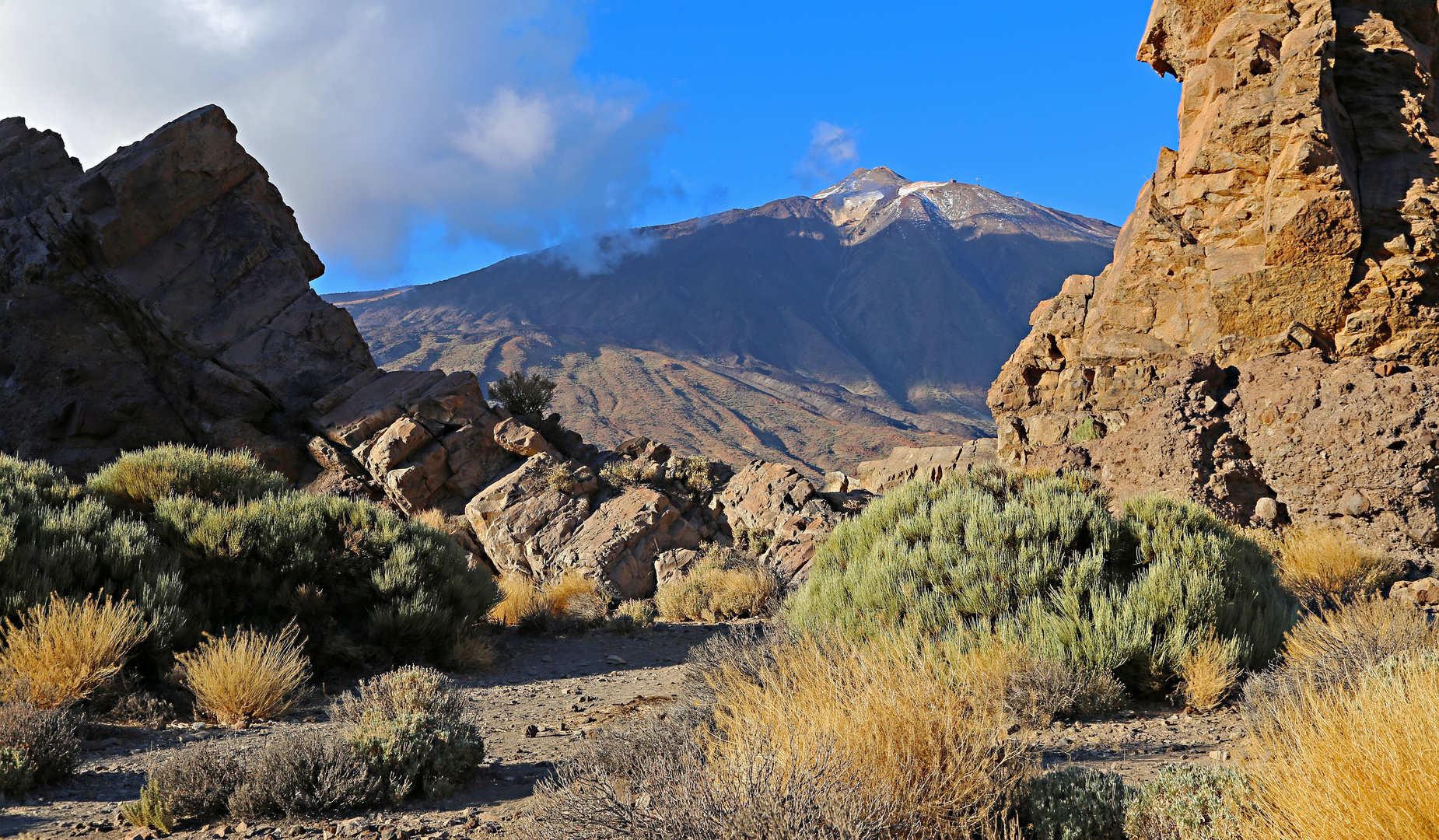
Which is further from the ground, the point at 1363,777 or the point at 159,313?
the point at 159,313

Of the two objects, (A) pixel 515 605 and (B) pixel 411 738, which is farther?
(A) pixel 515 605

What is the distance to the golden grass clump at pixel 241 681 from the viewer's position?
18.9 ft

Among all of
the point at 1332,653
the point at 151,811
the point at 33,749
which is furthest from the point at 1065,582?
the point at 33,749

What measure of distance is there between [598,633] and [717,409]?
67.3 metres

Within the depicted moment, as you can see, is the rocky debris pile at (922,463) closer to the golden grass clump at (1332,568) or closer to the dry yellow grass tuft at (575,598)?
the golden grass clump at (1332,568)

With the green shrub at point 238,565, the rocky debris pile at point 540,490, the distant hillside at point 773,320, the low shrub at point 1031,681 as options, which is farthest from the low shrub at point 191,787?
the distant hillside at point 773,320

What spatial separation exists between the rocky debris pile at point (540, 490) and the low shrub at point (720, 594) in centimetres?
84

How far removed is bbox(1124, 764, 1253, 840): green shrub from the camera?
8.71ft

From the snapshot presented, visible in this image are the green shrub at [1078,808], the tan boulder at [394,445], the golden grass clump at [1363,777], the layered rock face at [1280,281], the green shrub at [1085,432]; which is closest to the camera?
the golden grass clump at [1363,777]

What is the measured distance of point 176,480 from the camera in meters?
9.20

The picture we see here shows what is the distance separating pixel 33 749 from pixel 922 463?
12.6 meters

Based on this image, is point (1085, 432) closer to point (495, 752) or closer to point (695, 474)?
point (695, 474)

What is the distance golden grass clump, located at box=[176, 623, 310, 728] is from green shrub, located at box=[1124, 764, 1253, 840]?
5.72m

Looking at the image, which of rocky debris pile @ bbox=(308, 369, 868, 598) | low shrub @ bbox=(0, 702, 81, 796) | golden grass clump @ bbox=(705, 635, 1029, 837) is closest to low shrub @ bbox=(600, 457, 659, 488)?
rocky debris pile @ bbox=(308, 369, 868, 598)
